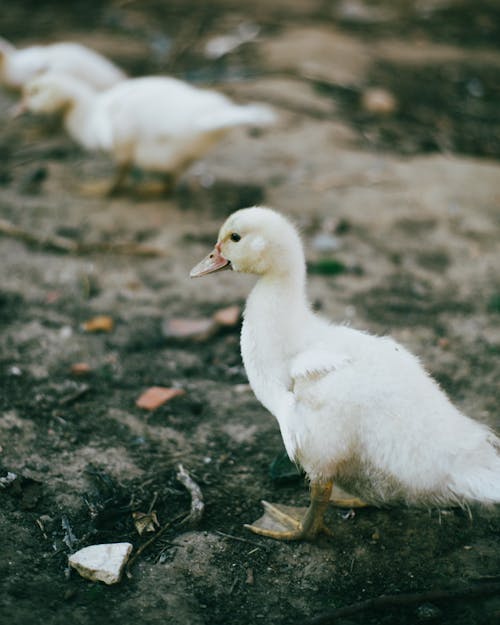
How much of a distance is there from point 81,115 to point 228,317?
7.06ft

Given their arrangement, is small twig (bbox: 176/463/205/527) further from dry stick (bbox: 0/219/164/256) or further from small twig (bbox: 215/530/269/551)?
dry stick (bbox: 0/219/164/256)

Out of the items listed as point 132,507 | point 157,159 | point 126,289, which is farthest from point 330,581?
point 157,159

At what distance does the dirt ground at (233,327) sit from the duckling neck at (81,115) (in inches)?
9.2

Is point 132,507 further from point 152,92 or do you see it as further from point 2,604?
point 152,92

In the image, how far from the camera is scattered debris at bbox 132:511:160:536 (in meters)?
2.62

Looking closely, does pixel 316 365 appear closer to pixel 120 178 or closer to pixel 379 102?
pixel 120 178

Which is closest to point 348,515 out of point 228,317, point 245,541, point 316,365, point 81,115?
point 245,541

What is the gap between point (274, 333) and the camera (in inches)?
102

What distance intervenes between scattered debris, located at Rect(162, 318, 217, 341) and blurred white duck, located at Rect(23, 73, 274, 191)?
56.4 inches

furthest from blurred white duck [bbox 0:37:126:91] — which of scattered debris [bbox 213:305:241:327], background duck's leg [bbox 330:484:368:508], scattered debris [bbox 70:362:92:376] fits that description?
background duck's leg [bbox 330:484:368:508]

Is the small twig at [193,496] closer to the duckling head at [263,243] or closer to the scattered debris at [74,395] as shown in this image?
the scattered debris at [74,395]

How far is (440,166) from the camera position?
5.70 metres

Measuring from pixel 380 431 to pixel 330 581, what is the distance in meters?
0.57

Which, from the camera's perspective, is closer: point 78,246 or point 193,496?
point 193,496
